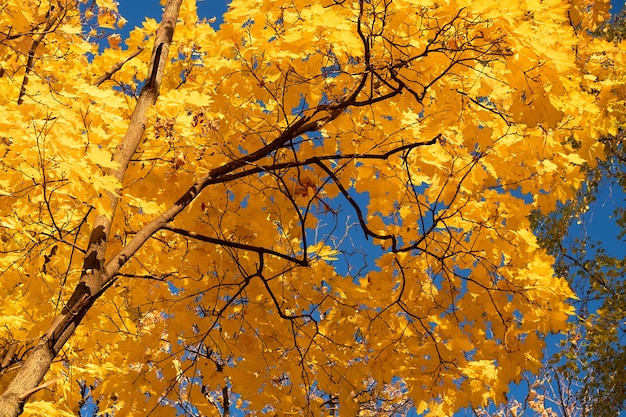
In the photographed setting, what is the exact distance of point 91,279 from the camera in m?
2.31

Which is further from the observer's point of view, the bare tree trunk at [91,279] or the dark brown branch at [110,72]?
the dark brown branch at [110,72]

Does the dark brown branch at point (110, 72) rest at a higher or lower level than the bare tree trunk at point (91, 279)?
higher

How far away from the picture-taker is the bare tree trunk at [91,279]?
2.01 meters

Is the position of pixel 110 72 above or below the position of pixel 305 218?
above

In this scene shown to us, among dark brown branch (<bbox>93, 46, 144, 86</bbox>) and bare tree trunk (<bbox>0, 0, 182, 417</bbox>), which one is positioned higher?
dark brown branch (<bbox>93, 46, 144, 86</bbox>)

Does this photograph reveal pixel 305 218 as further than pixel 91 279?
Yes

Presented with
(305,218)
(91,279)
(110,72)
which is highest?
(110,72)

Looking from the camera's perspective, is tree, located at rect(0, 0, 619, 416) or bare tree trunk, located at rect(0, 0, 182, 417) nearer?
bare tree trunk, located at rect(0, 0, 182, 417)

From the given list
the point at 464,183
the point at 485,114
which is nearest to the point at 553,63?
the point at 485,114

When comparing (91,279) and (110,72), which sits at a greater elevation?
(110,72)

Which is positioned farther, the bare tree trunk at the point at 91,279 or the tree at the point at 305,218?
the tree at the point at 305,218

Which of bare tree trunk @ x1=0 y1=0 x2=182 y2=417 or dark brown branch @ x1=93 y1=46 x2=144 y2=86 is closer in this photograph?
bare tree trunk @ x1=0 y1=0 x2=182 y2=417

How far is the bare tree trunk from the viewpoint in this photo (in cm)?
201

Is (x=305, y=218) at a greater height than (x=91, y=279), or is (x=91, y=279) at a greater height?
(x=305, y=218)
